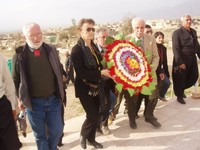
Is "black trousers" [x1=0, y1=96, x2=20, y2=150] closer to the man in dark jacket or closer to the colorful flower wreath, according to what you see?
the colorful flower wreath

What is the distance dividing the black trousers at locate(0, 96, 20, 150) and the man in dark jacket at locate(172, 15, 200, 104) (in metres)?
3.68

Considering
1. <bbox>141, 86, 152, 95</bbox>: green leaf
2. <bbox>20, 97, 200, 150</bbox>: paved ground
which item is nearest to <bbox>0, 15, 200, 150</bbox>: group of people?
<bbox>20, 97, 200, 150</bbox>: paved ground

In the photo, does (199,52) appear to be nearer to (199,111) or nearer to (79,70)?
(199,111)

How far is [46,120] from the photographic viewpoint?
3.49 meters

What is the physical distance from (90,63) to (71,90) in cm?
775

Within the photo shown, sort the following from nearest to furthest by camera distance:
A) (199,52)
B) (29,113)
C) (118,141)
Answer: (29,113)
(118,141)
(199,52)

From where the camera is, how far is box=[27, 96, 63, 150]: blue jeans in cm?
338

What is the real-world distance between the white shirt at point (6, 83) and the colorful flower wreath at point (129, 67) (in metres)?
1.33

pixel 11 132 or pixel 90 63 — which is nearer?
pixel 11 132

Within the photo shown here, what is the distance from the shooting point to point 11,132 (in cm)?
297

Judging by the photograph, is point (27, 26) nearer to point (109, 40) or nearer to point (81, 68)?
point (81, 68)

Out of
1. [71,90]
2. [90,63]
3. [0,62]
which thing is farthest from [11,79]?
[71,90]

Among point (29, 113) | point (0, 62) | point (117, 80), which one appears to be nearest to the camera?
point (0, 62)

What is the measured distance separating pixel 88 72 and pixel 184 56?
285 centimetres
